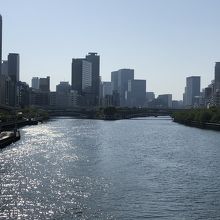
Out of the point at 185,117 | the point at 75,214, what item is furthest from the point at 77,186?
the point at 185,117

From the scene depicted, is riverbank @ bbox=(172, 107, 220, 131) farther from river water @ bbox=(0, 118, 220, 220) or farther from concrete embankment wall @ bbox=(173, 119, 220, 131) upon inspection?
river water @ bbox=(0, 118, 220, 220)

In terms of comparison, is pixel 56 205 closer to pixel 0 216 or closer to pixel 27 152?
pixel 0 216

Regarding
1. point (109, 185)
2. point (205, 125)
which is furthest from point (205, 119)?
point (109, 185)

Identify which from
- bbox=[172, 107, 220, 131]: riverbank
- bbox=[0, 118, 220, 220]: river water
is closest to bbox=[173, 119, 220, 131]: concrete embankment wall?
bbox=[172, 107, 220, 131]: riverbank

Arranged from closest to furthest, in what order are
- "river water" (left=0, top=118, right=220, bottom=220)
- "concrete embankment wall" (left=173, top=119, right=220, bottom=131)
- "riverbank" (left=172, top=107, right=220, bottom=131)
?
"river water" (left=0, top=118, right=220, bottom=220), "concrete embankment wall" (left=173, top=119, right=220, bottom=131), "riverbank" (left=172, top=107, right=220, bottom=131)

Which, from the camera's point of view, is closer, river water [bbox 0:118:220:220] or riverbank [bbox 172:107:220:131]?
river water [bbox 0:118:220:220]

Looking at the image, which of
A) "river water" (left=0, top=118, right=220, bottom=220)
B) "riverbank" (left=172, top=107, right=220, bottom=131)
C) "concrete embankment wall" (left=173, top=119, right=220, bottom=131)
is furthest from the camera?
"riverbank" (left=172, top=107, right=220, bottom=131)

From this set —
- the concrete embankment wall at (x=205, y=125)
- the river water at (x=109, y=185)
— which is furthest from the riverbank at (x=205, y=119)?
the river water at (x=109, y=185)

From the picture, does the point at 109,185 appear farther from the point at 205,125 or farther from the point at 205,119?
the point at 205,119

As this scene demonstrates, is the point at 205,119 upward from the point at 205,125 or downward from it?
upward

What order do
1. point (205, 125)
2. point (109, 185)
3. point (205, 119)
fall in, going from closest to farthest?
point (109, 185), point (205, 125), point (205, 119)

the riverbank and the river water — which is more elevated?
the riverbank

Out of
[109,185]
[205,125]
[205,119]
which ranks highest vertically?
[205,119]

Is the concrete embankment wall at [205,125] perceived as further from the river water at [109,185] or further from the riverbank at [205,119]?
the river water at [109,185]
